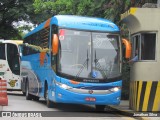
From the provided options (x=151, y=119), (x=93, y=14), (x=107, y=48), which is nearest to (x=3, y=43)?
(x=93, y=14)

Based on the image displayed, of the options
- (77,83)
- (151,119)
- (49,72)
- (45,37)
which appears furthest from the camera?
(45,37)

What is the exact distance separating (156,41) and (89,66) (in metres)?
2.63

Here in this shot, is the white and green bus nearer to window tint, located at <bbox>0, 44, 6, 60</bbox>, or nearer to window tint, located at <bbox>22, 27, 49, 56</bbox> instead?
window tint, located at <bbox>0, 44, 6, 60</bbox>

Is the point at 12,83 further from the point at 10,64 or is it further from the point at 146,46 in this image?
the point at 146,46

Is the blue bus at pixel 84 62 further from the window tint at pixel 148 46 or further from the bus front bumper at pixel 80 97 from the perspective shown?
the window tint at pixel 148 46

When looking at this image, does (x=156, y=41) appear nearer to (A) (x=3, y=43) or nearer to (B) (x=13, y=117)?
(B) (x=13, y=117)

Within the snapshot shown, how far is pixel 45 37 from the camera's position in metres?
17.6

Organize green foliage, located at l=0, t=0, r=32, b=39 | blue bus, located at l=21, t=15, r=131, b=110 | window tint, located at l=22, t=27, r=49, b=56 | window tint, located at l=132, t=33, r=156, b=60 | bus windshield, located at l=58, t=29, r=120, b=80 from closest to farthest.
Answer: blue bus, located at l=21, t=15, r=131, b=110 → bus windshield, located at l=58, t=29, r=120, b=80 → window tint, located at l=132, t=33, r=156, b=60 → window tint, located at l=22, t=27, r=49, b=56 → green foliage, located at l=0, t=0, r=32, b=39

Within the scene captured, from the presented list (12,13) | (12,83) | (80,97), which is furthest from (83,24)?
(12,13)

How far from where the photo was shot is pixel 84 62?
48.9 ft

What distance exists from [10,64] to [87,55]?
12.4 m

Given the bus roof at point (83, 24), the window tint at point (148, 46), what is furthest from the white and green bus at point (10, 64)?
the window tint at point (148, 46)

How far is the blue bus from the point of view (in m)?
14.7

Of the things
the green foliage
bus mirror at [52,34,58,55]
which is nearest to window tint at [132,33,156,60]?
bus mirror at [52,34,58,55]
